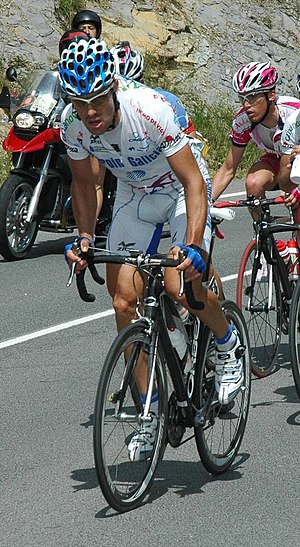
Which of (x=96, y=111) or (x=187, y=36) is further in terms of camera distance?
(x=187, y=36)

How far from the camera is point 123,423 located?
16.4ft

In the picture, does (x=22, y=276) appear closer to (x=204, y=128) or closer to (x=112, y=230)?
(x=112, y=230)

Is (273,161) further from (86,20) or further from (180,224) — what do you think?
(86,20)

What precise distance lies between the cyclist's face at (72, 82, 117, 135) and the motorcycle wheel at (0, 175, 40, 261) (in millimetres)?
6022

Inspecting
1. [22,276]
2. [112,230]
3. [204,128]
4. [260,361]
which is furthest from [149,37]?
[112,230]

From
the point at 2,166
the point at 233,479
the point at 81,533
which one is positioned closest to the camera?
the point at 81,533

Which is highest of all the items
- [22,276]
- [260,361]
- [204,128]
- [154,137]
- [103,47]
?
[103,47]

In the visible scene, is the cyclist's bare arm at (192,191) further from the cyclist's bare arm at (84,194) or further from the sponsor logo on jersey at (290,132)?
the sponsor logo on jersey at (290,132)

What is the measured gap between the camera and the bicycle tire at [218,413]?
5504 mm

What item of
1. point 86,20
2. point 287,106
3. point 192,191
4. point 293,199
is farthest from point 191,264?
point 86,20

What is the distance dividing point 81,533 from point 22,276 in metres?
6.09

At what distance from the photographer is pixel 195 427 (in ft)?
17.7

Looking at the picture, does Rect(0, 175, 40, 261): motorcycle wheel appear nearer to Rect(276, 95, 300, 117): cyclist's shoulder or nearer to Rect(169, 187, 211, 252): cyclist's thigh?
Rect(276, 95, 300, 117): cyclist's shoulder

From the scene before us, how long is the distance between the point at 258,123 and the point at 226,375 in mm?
2729
